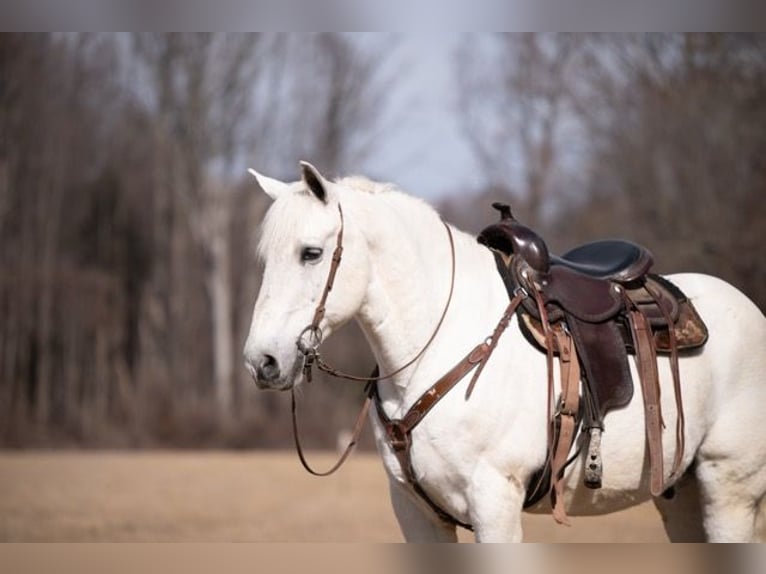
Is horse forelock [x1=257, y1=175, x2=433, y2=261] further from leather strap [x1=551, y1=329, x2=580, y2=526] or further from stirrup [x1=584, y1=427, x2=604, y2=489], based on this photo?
stirrup [x1=584, y1=427, x2=604, y2=489]

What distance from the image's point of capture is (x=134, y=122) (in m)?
28.7

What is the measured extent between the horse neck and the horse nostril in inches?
20.4

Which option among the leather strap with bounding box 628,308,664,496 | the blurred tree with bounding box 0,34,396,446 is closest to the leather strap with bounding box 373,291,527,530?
the leather strap with bounding box 628,308,664,496

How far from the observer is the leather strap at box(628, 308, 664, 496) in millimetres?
4379

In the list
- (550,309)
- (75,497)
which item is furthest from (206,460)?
(550,309)

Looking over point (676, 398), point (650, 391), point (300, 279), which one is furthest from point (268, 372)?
point (676, 398)

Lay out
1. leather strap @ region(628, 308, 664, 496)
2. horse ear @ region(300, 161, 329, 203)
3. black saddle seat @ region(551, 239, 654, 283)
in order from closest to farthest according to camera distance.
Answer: horse ear @ region(300, 161, 329, 203), leather strap @ region(628, 308, 664, 496), black saddle seat @ region(551, 239, 654, 283)

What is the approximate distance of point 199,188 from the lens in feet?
91.8

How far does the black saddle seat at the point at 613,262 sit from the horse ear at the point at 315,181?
1.09m

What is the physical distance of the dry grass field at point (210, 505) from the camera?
31.4 ft

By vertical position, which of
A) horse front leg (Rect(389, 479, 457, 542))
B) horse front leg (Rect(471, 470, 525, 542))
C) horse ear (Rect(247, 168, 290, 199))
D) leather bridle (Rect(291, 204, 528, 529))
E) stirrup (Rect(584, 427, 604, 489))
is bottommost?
horse front leg (Rect(389, 479, 457, 542))

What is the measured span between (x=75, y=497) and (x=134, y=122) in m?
17.3

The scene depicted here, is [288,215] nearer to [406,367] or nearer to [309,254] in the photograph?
[309,254]

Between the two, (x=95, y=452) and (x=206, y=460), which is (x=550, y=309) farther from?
(x=95, y=452)
